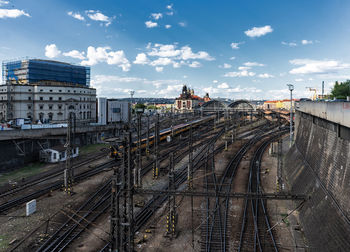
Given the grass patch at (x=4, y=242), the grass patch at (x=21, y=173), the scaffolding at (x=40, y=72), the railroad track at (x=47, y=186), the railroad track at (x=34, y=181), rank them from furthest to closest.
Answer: the scaffolding at (x=40, y=72), the grass patch at (x=21, y=173), the railroad track at (x=34, y=181), the railroad track at (x=47, y=186), the grass patch at (x=4, y=242)

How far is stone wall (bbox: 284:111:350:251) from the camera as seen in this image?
11.1 m

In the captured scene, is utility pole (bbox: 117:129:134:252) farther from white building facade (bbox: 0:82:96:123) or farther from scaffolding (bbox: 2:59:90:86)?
scaffolding (bbox: 2:59:90:86)

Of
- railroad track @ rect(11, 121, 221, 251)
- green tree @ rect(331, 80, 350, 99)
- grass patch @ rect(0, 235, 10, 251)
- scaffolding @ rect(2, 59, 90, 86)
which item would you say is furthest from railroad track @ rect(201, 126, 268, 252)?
scaffolding @ rect(2, 59, 90, 86)

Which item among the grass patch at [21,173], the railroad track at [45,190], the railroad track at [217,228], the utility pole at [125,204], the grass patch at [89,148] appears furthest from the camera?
the grass patch at [89,148]

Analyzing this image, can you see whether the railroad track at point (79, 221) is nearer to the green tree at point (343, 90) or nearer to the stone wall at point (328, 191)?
the stone wall at point (328, 191)

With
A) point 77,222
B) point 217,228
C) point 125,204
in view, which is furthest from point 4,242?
point 217,228

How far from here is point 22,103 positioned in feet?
161

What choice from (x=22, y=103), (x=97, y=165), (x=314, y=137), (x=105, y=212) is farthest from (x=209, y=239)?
(x=22, y=103)

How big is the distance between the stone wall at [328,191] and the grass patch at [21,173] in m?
26.7

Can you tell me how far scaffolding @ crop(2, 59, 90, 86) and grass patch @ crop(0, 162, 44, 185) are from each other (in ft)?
110

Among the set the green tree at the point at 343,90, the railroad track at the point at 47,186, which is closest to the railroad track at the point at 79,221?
the railroad track at the point at 47,186

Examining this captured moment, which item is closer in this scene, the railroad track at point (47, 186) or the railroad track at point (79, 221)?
the railroad track at point (79, 221)

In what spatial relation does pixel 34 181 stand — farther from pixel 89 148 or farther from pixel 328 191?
pixel 328 191

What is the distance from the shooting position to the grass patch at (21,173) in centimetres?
2585
